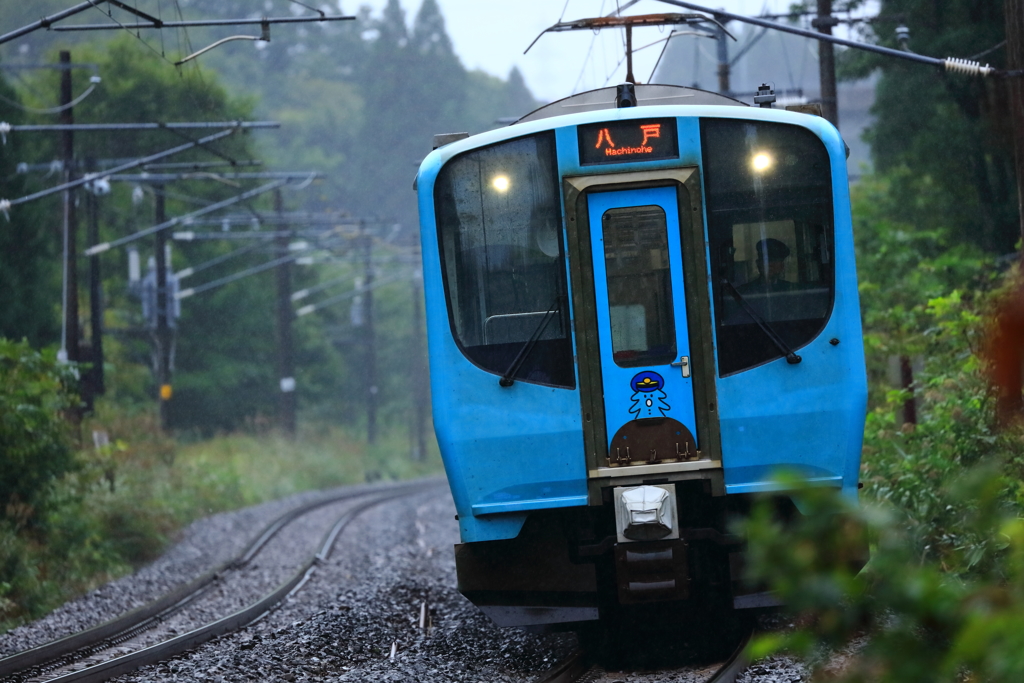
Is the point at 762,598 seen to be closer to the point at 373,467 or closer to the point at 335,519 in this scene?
the point at 335,519

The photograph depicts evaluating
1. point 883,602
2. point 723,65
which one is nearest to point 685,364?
point 883,602

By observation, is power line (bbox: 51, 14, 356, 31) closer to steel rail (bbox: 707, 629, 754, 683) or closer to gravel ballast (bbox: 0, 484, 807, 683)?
gravel ballast (bbox: 0, 484, 807, 683)

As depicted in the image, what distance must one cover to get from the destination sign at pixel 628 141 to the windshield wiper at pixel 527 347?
86cm

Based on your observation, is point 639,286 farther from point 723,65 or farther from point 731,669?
point 723,65

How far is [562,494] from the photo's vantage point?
6.62m

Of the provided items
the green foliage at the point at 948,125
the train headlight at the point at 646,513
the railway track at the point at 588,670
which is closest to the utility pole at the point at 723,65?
the green foliage at the point at 948,125

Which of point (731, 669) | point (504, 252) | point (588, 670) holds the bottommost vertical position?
point (588, 670)

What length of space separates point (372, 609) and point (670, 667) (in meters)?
4.05

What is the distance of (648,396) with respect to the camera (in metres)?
6.63

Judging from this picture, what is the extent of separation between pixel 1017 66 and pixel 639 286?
4905mm

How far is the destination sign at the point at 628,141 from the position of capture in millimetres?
6734

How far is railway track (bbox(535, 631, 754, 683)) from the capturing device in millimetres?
6316

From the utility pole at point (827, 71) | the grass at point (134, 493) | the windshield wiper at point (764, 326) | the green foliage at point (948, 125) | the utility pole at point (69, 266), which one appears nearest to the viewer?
the windshield wiper at point (764, 326)

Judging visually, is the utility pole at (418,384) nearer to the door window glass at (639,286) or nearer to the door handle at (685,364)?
the door window glass at (639,286)
